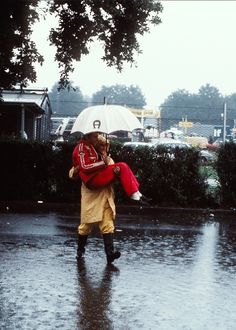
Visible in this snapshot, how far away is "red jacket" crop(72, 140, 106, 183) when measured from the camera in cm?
773

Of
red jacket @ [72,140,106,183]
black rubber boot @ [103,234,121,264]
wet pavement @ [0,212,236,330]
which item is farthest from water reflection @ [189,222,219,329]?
red jacket @ [72,140,106,183]

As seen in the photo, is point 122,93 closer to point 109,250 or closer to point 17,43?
point 17,43

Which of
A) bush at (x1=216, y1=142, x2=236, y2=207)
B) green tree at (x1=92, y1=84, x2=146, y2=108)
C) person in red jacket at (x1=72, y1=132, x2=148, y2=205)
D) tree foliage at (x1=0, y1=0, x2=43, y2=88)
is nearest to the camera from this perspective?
person in red jacket at (x1=72, y1=132, x2=148, y2=205)

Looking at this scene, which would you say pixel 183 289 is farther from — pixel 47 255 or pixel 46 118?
pixel 46 118

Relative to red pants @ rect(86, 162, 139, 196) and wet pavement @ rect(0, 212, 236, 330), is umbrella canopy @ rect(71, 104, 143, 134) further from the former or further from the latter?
wet pavement @ rect(0, 212, 236, 330)

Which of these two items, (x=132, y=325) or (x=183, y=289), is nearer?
(x=132, y=325)

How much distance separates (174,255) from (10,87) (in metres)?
9.60

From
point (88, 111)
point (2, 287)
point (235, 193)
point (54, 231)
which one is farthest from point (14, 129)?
point (2, 287)

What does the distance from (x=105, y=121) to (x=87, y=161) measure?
2.49 ft

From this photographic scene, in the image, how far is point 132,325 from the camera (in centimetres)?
521

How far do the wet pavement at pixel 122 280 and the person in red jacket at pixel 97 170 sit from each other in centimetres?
103

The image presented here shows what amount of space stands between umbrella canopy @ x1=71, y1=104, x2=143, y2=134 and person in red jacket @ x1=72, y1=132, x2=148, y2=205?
0.26 m

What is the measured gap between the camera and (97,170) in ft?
25.3

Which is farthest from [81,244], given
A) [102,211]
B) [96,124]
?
[96,124]
